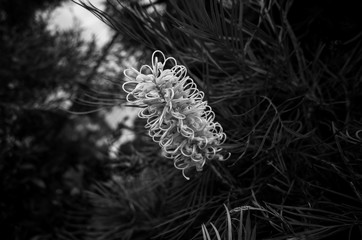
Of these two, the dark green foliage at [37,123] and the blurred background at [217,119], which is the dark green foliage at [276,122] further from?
the dark green foliage at [37,123]

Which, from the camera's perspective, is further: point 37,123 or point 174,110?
point 37,123

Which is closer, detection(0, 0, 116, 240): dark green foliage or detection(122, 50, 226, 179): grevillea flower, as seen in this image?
detection(122, 50, 226, 179): grevillea flower

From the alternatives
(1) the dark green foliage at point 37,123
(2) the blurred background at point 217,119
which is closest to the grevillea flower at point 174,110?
(2) the blurred background at point 217,119

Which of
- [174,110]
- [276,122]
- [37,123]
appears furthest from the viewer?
[37,123]

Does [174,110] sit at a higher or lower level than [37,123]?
lower

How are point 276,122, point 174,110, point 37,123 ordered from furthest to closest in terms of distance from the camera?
1. point 37,123
2. point 276,122
3. point 174,110

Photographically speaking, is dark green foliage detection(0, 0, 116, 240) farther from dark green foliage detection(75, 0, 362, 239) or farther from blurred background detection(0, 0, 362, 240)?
dark green foliage detection(75, 0, 362, 239)

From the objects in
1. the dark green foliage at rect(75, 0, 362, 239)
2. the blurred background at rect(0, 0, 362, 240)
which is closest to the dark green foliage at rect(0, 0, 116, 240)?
the blurred background at rect(0, 0, 362, 240)

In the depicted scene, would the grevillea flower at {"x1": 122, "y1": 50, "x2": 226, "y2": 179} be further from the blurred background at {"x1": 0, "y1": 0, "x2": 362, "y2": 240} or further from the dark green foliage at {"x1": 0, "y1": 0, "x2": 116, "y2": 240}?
the dark green foliage at {"x1": 0, "y1": 0, "x2": 116, "y2": 240}

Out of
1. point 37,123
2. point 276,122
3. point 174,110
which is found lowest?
point 276,122

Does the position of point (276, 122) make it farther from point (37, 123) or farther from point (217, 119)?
point (37, 123)

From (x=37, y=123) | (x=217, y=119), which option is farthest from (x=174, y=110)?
(x=37, y=123)

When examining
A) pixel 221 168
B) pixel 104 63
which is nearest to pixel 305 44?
pixel 221 168
